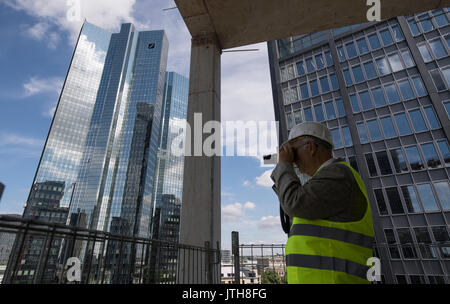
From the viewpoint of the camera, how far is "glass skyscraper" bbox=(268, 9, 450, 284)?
13766 mm

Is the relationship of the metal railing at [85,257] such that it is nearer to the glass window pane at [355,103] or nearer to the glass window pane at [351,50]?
the glass window pane at [355,103]

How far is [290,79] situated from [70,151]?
324 ft

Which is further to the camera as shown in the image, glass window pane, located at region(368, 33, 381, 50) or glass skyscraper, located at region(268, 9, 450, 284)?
glass window pane, located at region(368, 33, 381, 50)

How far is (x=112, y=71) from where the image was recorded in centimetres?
10469

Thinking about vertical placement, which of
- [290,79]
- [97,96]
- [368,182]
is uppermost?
[97,96]

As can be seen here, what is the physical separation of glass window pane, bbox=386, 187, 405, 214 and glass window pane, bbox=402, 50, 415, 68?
9.56 m

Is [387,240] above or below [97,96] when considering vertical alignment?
below

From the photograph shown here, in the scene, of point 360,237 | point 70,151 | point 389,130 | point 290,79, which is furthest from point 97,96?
point 360,237

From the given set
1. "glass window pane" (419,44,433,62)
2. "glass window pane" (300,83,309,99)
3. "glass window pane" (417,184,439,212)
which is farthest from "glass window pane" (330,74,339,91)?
"glass window pane" (417,184,439,212)

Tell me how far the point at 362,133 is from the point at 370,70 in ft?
18.0

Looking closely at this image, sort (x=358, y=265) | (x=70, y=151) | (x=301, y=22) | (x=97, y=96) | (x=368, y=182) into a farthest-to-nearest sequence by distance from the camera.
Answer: (x=97, y=96)
(x=70, y=151)
(x=368, y=182)
(x=301, y=22)
(x=358, y=265)

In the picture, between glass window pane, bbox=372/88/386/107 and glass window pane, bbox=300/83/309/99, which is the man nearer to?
glass window pane, bbox=372/88/386/107
